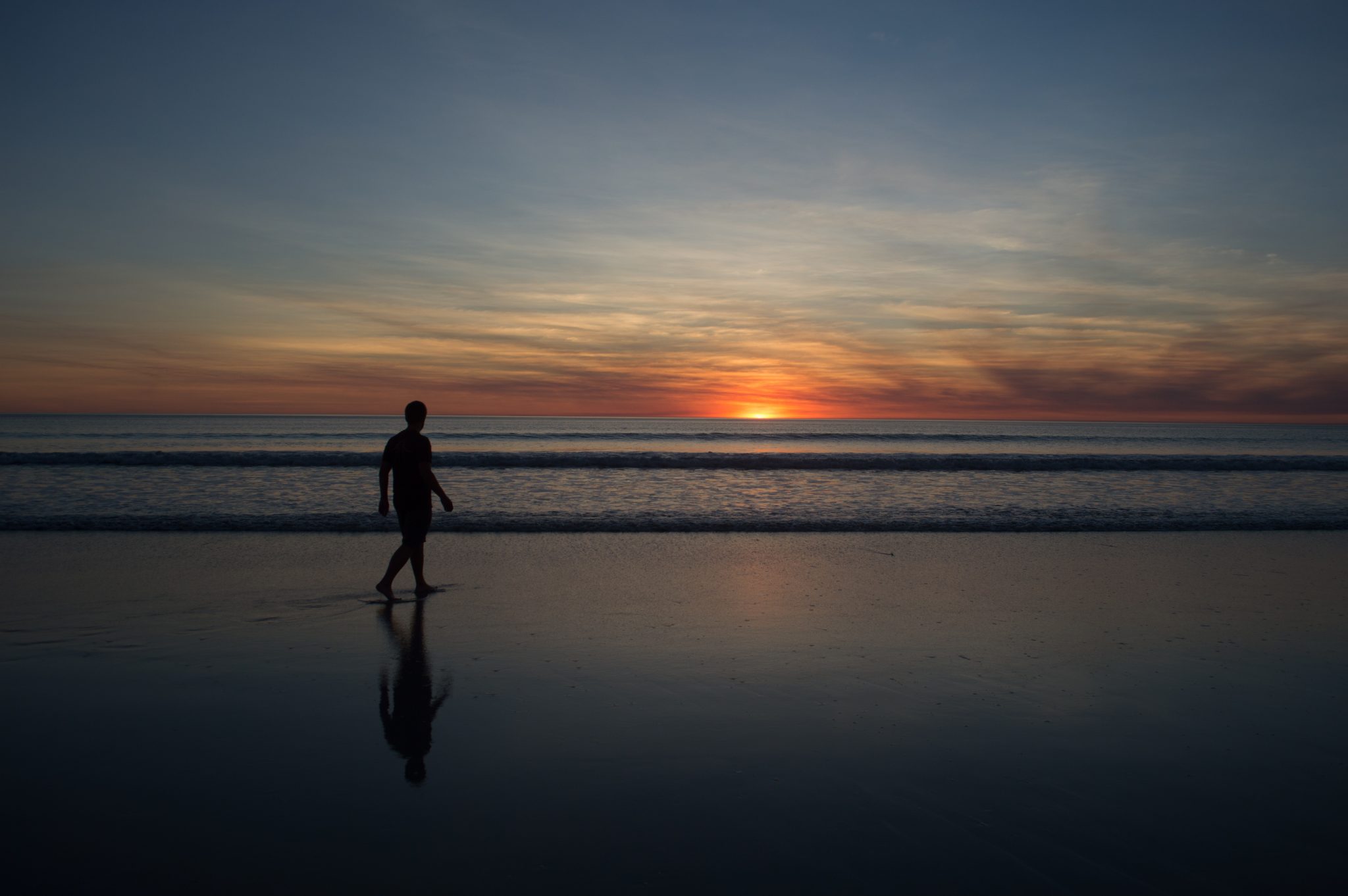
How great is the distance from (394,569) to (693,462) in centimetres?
2078

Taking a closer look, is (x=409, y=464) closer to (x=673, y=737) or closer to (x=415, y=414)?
(x=415, y=414)

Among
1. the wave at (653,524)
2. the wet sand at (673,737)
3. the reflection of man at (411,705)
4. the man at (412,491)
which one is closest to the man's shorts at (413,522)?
the man at (412,491)

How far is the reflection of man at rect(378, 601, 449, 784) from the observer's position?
3.99m

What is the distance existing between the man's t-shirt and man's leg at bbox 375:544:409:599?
49 centimetres

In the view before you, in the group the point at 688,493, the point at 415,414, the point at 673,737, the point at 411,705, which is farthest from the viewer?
the point at 688,493

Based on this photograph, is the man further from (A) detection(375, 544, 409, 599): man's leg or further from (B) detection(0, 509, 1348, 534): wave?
(B) detection(0, 509, 1348, 534): wave

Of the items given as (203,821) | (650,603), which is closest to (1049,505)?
(650,603)

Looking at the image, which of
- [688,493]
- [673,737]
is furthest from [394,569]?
[688,493]

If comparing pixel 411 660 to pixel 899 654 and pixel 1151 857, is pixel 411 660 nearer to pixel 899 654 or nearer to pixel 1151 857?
pixel 899 654

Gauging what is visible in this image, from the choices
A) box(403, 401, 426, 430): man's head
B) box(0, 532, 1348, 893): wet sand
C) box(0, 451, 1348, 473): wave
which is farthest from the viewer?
box(0, 451, 1348, 473): wave

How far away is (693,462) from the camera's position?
92.7ft

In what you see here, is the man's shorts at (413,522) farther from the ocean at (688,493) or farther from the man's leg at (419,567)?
the ocean at (688,493)

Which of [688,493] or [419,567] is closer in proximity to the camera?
[419,567]

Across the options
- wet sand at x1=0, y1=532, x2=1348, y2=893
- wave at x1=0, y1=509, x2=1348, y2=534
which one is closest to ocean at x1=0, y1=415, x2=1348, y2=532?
wave at x1=0, y1=509, x2=1348, y2=534
